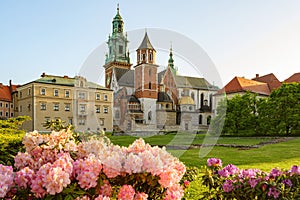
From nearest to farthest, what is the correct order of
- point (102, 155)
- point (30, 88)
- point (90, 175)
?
1. point (90, 175)
2. point (102, 155)
3. point (30, 88)

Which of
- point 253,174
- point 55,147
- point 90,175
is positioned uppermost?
point 55,147

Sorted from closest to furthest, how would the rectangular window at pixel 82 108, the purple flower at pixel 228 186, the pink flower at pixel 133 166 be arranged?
the pink flower at pixel 133 166 → the purple flower at pixel 228 186 → the rectangular window at pixel 82 108

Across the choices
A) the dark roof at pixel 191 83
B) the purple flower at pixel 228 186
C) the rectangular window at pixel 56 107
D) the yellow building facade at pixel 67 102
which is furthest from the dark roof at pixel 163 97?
the purple flower at pixel 228 186

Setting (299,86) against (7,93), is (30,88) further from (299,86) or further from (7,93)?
(299,86)

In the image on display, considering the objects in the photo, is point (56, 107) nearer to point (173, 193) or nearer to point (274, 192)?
point (173, 193)

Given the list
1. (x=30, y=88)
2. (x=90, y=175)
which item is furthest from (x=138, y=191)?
(x=30, y=88)

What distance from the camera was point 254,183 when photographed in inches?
100.0

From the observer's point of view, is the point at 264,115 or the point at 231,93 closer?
the point at 264,115

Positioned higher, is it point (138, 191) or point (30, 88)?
point (30, 88)

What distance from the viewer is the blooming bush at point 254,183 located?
2.43m

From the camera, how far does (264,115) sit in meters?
26.3

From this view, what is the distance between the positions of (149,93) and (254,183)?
40237 millimetres

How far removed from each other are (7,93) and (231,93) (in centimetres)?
3580

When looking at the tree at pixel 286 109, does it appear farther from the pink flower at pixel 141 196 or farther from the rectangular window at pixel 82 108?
the pink flower at pixel 141 196
